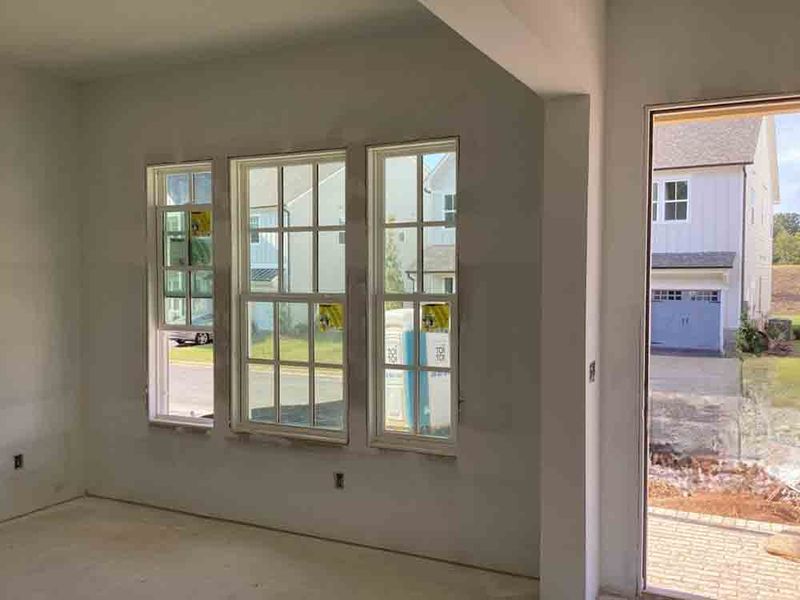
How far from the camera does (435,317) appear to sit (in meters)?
3.84

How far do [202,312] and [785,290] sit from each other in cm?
349

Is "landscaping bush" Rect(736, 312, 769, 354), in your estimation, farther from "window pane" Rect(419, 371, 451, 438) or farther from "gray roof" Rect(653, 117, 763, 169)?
"window pane" Rect(419, 371, 451, 438)

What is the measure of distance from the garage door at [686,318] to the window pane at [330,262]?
5.90ft

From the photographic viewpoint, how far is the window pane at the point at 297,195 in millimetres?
4156

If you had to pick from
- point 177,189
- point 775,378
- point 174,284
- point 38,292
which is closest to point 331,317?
point 174,284

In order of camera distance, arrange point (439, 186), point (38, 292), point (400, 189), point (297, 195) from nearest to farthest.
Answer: point (439, 186) → point (400, 189) → point (297, 195) → point (38, 292)

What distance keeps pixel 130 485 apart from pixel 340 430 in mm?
1729

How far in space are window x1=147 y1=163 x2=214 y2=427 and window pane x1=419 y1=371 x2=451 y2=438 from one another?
4.97 feet

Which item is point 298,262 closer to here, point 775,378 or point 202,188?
point 202,188

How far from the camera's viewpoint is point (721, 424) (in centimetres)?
351

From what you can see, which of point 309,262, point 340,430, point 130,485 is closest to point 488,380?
point 340,430

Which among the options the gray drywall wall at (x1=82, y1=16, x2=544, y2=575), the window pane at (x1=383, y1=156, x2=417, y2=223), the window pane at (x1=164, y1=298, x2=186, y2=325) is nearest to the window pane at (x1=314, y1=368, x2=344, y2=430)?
the gray drywall wall at (x1=82, y1=16, x2=544, y2=575)

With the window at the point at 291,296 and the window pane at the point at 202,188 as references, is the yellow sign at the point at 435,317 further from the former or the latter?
the window pane at the point at 202,188

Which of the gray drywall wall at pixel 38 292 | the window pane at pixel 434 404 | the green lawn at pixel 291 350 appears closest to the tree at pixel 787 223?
the window pane at pixel 434 404
